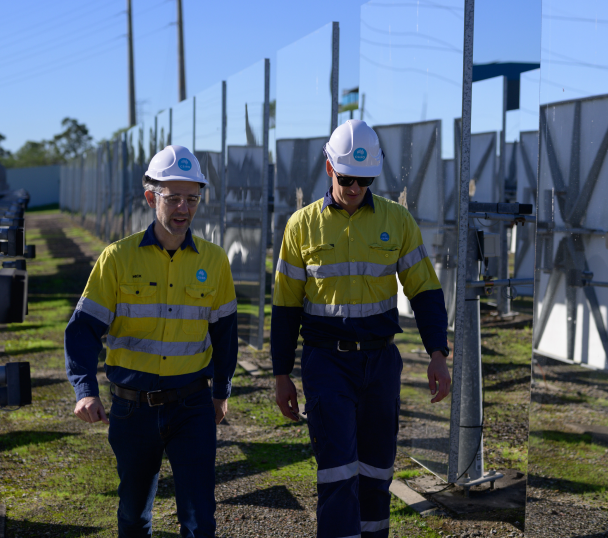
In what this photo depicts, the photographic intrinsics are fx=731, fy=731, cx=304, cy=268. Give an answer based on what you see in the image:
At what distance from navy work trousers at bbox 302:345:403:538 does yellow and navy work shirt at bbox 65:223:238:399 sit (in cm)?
52

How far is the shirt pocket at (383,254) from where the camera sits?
3.38 metres

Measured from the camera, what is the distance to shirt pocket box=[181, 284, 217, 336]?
3.09 m

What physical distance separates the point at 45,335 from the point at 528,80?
294 inches

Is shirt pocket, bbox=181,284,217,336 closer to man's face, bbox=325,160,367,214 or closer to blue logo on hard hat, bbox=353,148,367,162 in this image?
man's face, bbox=325,160,367,214

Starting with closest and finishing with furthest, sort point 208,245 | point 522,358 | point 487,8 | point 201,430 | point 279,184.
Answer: point 201,430 → point 208,245 → point 487,8 → point 279,184 → point 522,358

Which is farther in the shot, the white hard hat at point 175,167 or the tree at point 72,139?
the tree at point 72,139

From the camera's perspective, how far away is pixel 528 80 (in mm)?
10117

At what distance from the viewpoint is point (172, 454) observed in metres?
2.99

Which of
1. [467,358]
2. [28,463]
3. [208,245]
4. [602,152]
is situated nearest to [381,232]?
[208,245]

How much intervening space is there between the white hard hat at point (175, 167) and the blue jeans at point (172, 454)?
0.92 metres

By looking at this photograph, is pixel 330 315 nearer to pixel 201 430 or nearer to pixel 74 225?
pixel 201 430

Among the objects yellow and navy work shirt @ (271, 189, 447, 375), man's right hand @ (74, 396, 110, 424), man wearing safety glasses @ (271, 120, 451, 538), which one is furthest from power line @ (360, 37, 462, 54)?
man's right hand @ (74, 396, 110, 424)

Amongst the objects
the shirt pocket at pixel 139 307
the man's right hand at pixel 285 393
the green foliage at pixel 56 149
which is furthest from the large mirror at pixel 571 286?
the green foliage at pixel 56 149

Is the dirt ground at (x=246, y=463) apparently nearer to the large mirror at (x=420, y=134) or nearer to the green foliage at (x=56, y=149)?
the large mirror at (x=420, y=134)
